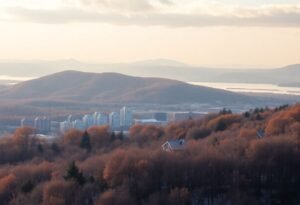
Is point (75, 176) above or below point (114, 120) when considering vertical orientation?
above

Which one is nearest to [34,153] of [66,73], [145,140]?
[145,140]

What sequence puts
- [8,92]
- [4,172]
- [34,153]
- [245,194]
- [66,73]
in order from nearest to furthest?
1. [245,194]
2. [4,172]
3. [34,153]
4. [8,92]
5. [66,73]

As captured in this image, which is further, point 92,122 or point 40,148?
point 92,122

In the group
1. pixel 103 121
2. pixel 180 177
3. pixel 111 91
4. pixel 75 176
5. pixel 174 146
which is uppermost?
pixel 111 91

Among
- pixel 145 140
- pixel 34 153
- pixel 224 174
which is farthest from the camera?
pixel 145 140

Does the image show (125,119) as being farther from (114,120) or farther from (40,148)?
(40,148)

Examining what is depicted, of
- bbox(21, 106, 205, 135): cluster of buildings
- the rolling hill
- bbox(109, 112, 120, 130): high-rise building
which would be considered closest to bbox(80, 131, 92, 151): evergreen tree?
bbox(21, 106, 205, 135): cluster of buildings

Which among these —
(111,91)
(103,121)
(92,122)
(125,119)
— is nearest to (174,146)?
(92,122)

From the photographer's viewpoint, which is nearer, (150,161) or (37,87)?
(150,161)

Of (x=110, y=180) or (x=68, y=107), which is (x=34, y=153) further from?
(x=68, y=107)

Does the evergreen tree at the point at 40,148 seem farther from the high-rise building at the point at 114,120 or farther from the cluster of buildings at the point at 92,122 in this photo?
the high-rise building at the point at 114,120
